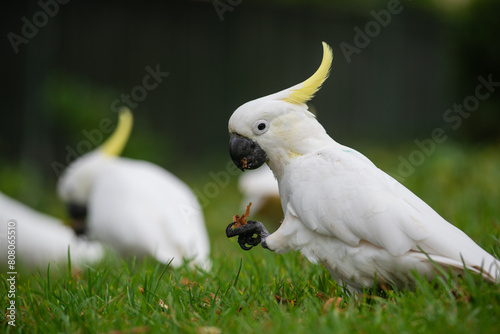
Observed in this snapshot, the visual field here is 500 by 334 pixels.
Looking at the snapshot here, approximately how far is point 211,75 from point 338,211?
7156mm

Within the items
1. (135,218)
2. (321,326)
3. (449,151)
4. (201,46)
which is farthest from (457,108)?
(321,326)

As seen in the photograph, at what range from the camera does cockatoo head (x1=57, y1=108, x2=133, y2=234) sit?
4562 mm

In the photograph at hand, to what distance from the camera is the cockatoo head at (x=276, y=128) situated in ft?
6.97

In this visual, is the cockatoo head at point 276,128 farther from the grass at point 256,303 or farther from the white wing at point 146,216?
the white wing at point 146,216

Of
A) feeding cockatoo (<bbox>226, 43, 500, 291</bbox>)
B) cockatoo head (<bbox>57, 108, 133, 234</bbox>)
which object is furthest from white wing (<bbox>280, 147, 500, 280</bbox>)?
cockatoo head (<bbox>57, 108, 133, 234</bbox>)

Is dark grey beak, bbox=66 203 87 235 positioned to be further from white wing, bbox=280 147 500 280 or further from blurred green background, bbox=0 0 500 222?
white wing, bbox=280 147 500 280

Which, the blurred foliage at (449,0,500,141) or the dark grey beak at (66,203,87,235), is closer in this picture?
the dark grey beak at (66,203,87,235)

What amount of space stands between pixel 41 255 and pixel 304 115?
3150 mm

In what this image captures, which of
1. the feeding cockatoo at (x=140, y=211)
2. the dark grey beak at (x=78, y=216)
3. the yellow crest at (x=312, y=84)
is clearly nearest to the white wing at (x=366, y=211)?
the yellow crest at (x=312, y=84)

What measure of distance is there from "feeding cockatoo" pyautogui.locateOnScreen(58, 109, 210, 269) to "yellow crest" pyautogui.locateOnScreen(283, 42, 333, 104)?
4.97 feet

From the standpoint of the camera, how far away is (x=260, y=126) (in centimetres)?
213

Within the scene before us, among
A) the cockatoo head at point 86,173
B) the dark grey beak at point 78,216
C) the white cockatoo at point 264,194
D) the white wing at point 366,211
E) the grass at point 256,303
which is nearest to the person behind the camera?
the grass at point 256,303

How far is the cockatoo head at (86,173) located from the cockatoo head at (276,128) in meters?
2.48

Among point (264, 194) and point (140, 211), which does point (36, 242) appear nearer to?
point (140, 211)
